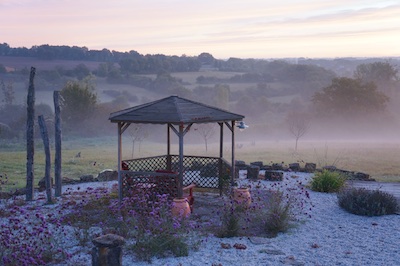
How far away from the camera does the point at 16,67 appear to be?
68.2 m

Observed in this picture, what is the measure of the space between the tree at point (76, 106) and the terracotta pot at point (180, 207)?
33723 mm

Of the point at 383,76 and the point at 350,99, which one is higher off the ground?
the point at 383,76

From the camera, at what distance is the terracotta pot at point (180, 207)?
10211 mm

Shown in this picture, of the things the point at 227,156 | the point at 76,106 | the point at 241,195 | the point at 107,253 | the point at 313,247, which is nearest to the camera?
the point at 107,253

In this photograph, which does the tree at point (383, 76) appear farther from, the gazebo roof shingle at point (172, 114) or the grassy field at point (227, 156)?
the gazebo roof shingle at point (172, 114)

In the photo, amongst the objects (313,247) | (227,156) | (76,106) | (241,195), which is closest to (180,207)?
(241,195)

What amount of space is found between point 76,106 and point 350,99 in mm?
25216

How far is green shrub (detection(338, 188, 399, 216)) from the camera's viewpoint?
11.2m

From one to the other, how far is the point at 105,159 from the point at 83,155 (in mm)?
3087

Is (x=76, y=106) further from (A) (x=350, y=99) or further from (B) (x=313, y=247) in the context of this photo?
(B) (x=313, y=247)

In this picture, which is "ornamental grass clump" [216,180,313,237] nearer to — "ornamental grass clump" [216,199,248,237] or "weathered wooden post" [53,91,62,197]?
"ornamental grass clump" [216,199,248,237]

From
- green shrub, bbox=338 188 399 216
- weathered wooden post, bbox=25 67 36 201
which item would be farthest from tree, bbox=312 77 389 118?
weathered wooden post, bbox=25 67 36 201

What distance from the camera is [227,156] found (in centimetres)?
2866

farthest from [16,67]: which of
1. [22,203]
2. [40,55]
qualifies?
[22,203]
